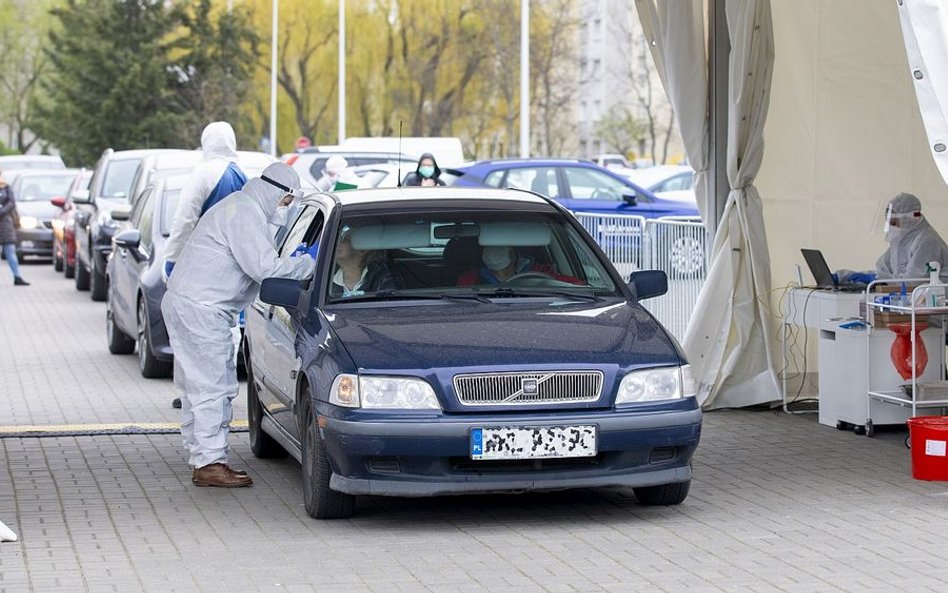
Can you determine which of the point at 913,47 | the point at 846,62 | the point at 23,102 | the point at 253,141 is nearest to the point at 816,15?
the point at 846,62

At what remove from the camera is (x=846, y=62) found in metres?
13.2

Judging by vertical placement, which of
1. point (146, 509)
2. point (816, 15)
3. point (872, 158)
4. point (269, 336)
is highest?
point (816, 15)

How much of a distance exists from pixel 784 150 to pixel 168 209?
5969 mm

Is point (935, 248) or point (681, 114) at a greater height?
point (681, 114)

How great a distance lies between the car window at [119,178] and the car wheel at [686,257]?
12.4 metres

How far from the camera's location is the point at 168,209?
16203 mm

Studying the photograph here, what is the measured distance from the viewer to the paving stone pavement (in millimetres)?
7102

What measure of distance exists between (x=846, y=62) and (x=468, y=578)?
735cm

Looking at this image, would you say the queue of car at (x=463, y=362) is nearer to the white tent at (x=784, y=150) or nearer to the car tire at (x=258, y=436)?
the car tire at (x=258, y=436)

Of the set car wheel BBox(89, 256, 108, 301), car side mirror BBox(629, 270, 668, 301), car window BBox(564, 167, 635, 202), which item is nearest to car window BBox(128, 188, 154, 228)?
car wheel BBox(89, 256, 108, 301)

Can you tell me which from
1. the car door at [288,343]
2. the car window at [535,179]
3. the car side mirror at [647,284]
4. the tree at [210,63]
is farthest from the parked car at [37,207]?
the car side mirror at [647,284]

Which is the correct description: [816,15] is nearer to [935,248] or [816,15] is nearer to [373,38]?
[935,248]

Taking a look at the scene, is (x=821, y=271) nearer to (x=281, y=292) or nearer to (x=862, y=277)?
(x=862, y=277)

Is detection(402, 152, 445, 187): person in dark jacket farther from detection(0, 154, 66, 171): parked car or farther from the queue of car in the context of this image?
detection(0, 154, 66, 171): parked car
